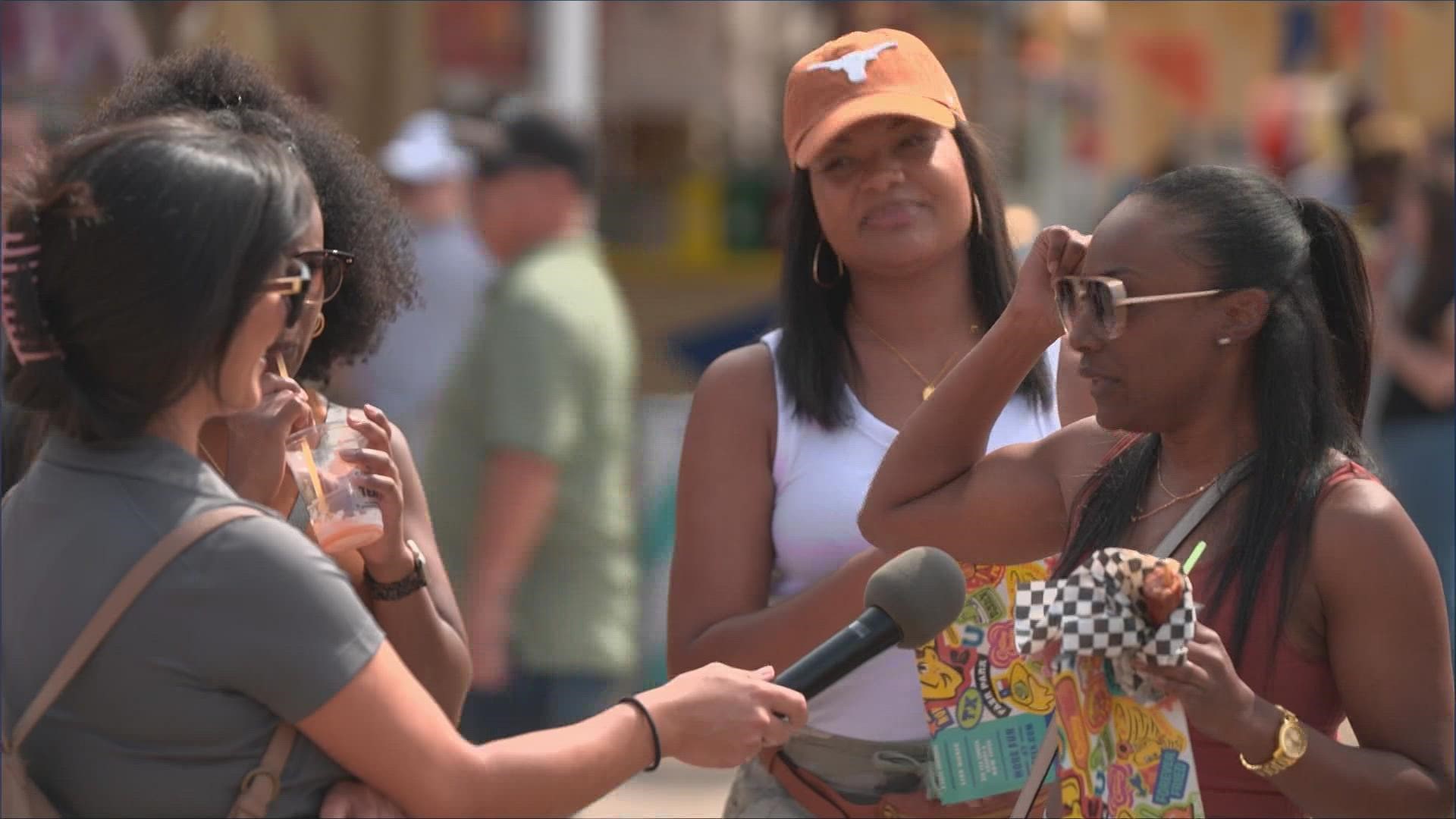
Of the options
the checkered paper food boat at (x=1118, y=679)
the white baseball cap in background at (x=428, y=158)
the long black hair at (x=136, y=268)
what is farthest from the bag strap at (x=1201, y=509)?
the white baseball cap in background at (x=428, y=158)

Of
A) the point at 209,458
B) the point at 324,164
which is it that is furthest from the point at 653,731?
the point at 324,164

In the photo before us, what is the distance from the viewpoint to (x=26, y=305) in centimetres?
225

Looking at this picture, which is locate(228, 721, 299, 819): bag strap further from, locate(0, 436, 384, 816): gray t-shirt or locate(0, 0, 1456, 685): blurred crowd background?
locate(0, 0, 1456, 685): blurred crowd background

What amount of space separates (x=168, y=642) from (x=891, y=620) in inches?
34.1

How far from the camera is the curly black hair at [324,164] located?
10.6 ft

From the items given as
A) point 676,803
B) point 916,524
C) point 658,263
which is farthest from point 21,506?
point 658,263

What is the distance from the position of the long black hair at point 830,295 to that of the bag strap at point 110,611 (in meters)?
1.45

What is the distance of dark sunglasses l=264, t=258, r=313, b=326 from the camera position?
2.32 m

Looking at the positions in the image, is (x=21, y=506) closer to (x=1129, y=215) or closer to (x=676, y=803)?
(x=1129, y=215)

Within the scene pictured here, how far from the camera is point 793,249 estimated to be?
143 inches

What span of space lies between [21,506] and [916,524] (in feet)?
4.53

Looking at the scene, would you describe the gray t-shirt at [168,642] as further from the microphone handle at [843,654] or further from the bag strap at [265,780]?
the microphone handle at [843,654]

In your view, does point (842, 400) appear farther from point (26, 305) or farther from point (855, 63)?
point (26, 305)

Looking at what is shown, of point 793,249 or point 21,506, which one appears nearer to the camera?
point 21,506
